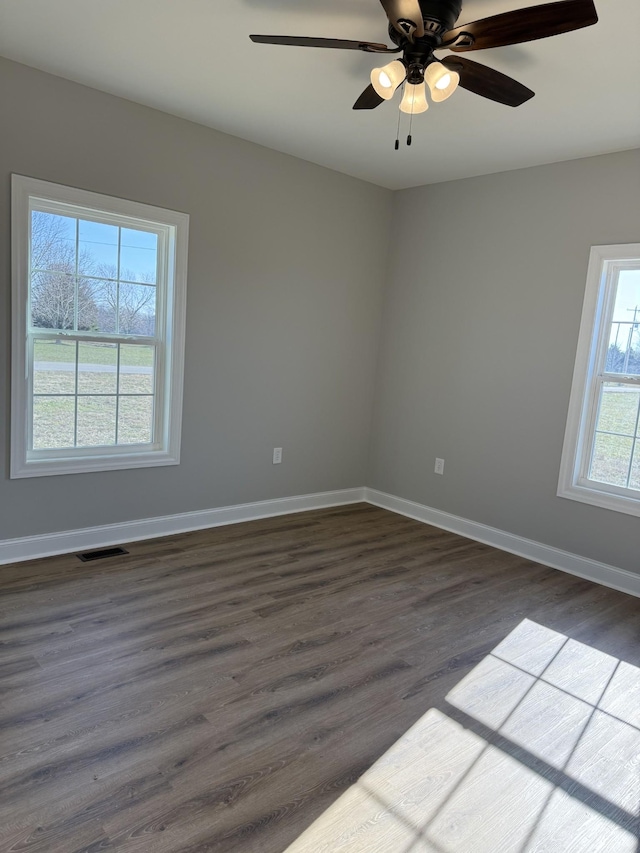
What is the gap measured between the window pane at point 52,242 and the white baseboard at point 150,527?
1.57m

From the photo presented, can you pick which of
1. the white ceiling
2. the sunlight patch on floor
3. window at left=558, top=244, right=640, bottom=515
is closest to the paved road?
the white ceiling

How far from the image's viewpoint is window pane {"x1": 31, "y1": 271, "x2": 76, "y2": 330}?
3184 millimetres

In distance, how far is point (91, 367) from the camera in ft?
11.2

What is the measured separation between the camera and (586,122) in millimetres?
3057

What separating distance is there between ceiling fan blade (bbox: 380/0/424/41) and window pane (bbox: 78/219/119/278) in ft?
6.90

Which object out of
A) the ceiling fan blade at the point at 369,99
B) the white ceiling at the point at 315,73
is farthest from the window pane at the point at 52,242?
the ceiling fan blade at the point at 369,99

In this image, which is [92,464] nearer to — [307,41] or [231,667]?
[231,667]

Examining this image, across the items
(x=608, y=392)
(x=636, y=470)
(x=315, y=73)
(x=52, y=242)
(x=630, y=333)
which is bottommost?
(x=636, y=470)

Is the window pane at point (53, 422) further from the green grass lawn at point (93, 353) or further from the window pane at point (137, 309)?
the window pane at point (137, 309)

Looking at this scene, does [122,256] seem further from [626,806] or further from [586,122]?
[626,806]

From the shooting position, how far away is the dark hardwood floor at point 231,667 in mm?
1653

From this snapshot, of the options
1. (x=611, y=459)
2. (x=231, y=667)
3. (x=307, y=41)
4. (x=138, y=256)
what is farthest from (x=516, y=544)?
(x=307, y=41)

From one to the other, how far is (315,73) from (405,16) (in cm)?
100

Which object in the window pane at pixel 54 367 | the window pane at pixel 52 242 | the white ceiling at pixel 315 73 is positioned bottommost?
the window pane at pixel 54 367
